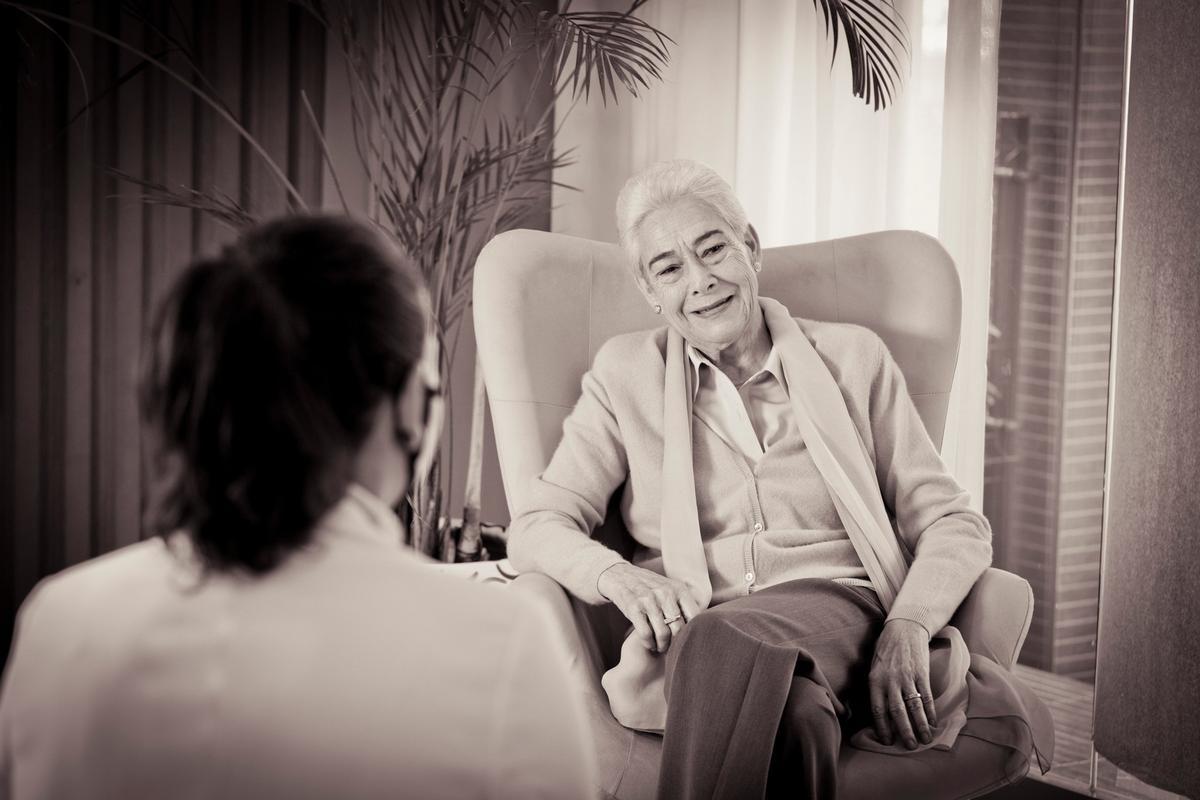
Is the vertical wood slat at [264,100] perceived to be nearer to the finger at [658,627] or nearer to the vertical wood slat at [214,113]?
the vertical wood slat at [214,113]

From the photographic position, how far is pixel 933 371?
6.59 ft

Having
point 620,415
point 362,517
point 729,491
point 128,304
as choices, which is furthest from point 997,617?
point 128,304

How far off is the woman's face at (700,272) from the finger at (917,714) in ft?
2.15

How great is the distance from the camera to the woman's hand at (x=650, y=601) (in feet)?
5.04

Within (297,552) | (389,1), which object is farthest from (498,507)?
(297,552)

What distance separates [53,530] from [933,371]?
220 cm

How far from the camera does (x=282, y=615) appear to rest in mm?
564

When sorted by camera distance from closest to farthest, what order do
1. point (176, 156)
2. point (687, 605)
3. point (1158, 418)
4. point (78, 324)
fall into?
1. point (687, 605)
2. point (1158, 418)
3. point (78, 324)
4. point (176, 156)

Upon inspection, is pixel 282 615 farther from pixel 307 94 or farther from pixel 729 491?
pixel 307 94

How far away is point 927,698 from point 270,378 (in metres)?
1.18

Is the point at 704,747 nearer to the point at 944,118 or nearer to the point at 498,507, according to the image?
the point at 944,118

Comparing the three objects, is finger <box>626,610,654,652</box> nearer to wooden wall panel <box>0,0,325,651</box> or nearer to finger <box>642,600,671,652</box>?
finger <box>642,600,671,652</box>

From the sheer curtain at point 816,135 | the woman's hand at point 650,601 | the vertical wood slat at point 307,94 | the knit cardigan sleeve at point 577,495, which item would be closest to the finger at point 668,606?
the woman's hand at point 650,601

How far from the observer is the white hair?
72.2 inches
